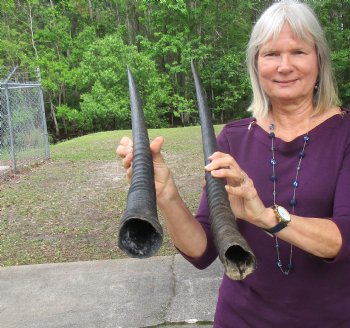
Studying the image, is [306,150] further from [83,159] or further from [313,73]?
[83,159]

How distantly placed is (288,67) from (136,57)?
89.1ft

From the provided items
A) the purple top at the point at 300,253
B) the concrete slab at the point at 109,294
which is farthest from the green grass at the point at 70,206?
the purple top at the point at 300,253

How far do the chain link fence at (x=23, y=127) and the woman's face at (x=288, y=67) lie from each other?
9444mm

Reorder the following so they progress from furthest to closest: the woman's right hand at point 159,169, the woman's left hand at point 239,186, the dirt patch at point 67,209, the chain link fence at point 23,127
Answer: the chain link fence at point 23,127
the dirt patch at point 67,209
the woman's right hand at point 159,169
the woman's left hand at point 239,186

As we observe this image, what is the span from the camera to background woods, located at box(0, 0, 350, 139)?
28109 mm

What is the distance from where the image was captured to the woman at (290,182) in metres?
1.55

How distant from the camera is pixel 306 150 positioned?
5.32 feet

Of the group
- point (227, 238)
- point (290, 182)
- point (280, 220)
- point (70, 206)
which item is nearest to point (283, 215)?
point (280, 220)

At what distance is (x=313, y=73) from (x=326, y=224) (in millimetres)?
535

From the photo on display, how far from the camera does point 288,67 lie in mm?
1575

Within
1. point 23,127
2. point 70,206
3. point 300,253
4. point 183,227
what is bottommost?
point 70,206

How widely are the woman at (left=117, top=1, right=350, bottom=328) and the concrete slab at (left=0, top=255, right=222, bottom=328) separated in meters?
1.85

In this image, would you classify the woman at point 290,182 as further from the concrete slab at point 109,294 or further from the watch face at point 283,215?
the concrete slab at point 109,294

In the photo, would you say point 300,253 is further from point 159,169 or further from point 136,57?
point 136,57
